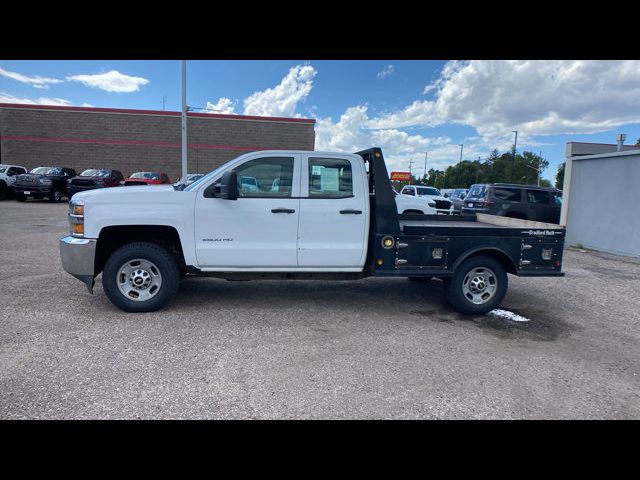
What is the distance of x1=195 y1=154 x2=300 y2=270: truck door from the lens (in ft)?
16.6

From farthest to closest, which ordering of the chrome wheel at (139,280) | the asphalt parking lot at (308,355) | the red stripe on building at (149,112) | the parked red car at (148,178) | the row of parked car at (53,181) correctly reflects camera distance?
the red stripe on building at (149,112) → the parked red car at (148,178) → the row of parked car at (53,181) → the chrome wheel at (139,280) → the asphalt parking lot at (308,355)

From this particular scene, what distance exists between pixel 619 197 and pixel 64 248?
43.5 feet

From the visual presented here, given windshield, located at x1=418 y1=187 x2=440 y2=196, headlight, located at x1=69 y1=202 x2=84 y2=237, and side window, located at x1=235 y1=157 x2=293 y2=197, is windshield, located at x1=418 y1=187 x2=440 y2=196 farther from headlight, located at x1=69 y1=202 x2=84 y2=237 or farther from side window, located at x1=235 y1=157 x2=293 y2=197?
headlight, located at x1=69 y1=202 x2=84 y2=237

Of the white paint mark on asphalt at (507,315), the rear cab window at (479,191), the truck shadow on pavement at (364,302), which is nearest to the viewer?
the truck shadow on pavement at (364,302)

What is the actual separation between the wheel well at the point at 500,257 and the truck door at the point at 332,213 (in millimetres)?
1533

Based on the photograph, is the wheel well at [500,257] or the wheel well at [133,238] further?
the wheel well at [500,257]

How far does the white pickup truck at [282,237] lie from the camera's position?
16.4 feet

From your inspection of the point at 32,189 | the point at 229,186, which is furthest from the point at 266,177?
the point at 32,189

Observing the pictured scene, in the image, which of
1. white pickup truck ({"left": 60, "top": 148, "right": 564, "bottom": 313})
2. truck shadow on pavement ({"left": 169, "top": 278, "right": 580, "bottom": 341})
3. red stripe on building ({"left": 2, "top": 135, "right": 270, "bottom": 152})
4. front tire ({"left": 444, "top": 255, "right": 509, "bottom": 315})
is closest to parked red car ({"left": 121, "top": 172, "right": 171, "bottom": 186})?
red stripe on building ({"left": 2, "top": 135, "right": 270, "bottom": 152})

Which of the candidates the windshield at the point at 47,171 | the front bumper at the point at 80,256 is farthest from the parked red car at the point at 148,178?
the front bumper at the point at 80,256

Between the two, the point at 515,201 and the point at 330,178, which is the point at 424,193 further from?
the point at 330,178

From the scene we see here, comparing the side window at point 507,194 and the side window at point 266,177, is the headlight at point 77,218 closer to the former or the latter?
the side window at point 266,177

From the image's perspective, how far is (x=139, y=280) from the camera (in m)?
5.09

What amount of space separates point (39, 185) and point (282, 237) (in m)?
21.1
